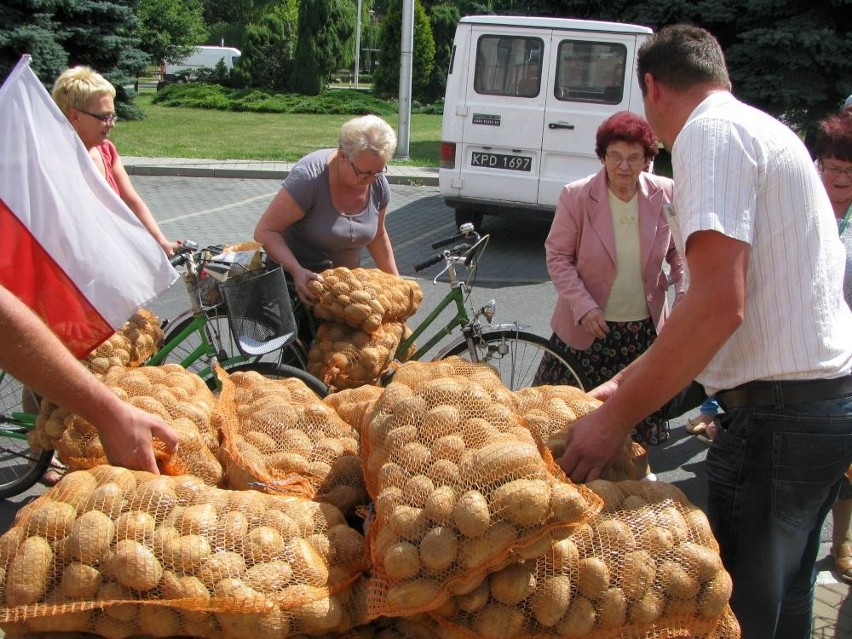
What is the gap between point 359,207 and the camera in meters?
4.63

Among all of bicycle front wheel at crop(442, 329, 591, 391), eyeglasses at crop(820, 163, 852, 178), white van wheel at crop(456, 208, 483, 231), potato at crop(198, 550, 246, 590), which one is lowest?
white van wheel at crop(456, 208, 483, 231)

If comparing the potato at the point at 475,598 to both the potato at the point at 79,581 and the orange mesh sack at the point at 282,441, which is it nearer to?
the orange mesh sack at the point at 282,441

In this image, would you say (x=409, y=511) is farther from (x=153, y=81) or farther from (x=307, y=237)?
(x=153, y=81)

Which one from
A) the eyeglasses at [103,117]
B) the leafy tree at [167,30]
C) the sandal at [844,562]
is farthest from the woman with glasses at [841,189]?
the leafy tree at [167,30]

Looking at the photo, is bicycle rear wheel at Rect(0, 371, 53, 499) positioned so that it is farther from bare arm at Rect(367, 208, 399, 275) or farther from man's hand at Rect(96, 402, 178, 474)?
man's hand at Rect(96, 402, 178, 474)

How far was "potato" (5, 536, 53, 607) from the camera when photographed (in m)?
1.90

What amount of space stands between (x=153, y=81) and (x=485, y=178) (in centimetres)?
3843

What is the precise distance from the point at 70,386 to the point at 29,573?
1.44 ft

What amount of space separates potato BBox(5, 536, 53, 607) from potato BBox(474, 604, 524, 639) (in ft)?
3.22

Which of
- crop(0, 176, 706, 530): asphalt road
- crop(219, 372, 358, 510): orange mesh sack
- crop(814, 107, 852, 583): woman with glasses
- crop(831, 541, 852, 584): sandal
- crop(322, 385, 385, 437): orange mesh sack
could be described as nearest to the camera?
crop(219, 372, 358, 510): orange mesh sack

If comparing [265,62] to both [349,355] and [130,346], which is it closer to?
[349,355]

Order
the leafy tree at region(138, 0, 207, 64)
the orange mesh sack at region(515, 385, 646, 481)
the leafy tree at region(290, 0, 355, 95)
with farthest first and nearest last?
the leafy tree at region(290, 0, 355, 95)
the leafy tree at region(138, 0, 207, 64)
the orange mesh sack at region(515, 385, 646, 481)

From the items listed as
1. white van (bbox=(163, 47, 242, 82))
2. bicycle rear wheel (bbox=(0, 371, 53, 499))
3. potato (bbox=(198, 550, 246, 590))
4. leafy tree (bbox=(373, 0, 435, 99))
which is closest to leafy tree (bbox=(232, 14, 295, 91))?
leafy tree (bbox=(373, 0, 435, 99))

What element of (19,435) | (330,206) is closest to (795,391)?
(330,206)
